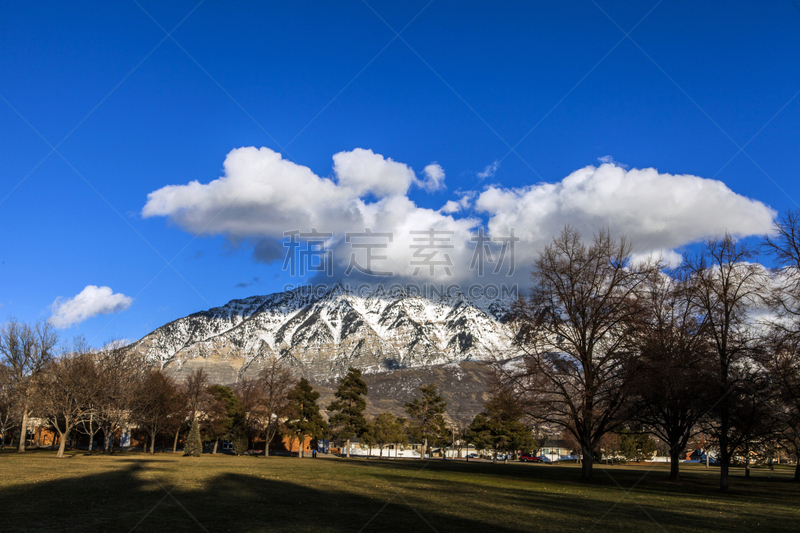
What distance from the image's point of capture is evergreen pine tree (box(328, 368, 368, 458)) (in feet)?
266

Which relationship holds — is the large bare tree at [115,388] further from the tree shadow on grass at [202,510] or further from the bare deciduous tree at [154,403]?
the tree shadow on grass at [202,510]

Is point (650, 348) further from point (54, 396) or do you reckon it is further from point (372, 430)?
point (372, 430)

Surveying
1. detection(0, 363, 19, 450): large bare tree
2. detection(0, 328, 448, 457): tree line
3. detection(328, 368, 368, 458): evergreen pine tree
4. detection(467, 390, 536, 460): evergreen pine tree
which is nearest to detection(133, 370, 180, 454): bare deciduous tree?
detection(0, 328, 448, 457): tree line

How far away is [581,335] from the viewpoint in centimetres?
3056

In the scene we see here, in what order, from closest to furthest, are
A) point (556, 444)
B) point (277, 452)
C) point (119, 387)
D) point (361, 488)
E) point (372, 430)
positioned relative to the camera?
point (361, 488)
point (119, 387)
point (372, 430)
point (277, 452)
point (556, 444)

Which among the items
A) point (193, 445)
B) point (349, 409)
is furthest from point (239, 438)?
point (193, 445)

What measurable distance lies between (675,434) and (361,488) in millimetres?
22821

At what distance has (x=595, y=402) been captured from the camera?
29828 millimetres

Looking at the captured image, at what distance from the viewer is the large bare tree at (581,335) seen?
29.7 metres

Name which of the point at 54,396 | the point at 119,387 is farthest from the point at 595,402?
the point at 119,387

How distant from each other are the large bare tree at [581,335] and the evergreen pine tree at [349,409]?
53717 mm

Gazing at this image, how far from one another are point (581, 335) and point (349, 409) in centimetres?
5837

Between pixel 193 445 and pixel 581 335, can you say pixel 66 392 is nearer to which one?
pixel 193 445

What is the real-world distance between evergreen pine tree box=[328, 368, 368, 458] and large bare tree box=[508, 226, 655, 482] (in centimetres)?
5372
